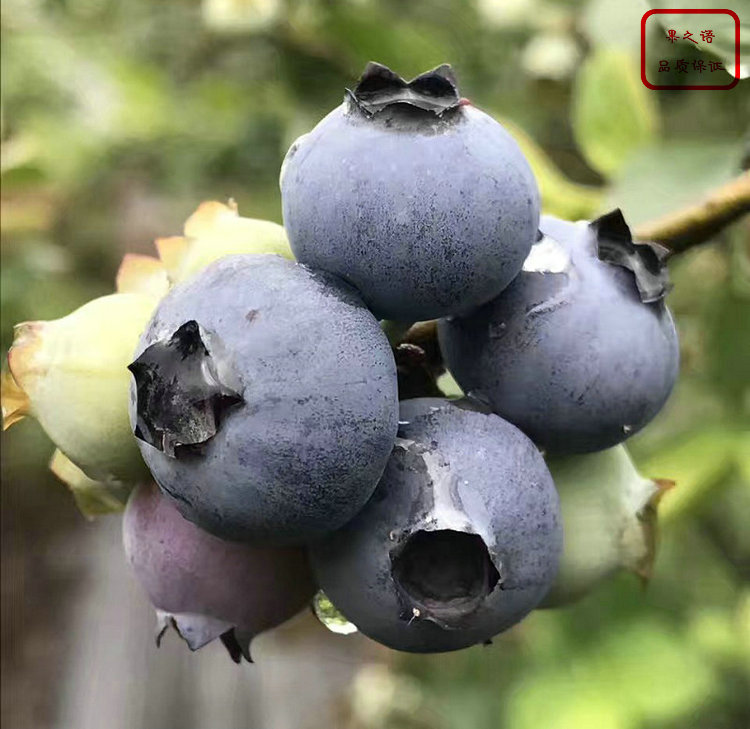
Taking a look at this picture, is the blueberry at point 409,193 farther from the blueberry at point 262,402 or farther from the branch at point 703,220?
the branch at point 703,220

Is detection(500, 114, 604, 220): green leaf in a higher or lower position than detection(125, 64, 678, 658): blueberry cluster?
lower

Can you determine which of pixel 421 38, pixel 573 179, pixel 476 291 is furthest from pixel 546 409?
pixel 573 179

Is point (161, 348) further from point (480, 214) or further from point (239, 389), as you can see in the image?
point (480, 214)

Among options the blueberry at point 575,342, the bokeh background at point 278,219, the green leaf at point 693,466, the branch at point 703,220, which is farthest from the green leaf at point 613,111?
the blueberry at point 575,342

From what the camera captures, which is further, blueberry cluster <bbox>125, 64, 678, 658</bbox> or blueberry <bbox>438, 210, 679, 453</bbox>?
blueberry <bbox>438, 210, 679, 453</bbox>

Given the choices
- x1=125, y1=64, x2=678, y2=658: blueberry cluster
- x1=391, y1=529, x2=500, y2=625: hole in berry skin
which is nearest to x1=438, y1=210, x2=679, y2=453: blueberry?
x1=125, y1=64, x2=678, y2=658: blueberry cluster

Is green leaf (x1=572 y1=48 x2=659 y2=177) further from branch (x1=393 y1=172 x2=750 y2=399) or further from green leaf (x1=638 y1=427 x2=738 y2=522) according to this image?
branch (x1=393 y1=172 x2=750 y2=399)

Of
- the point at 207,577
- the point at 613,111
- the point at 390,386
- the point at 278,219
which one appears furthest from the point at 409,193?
the point at 278,219
